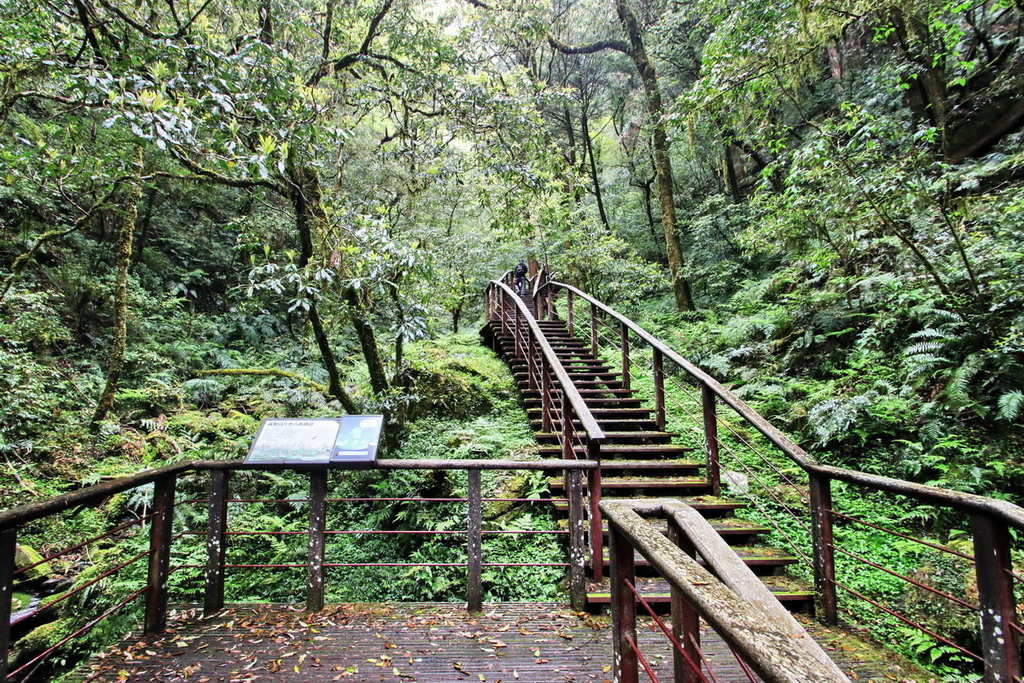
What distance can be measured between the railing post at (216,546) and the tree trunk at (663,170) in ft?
31.6

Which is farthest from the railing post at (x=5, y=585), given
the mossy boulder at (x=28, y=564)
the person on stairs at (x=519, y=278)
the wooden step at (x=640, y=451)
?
the person on stairs at (x=519, y=278)

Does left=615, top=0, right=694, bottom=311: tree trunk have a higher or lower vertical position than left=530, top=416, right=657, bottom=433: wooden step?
higher

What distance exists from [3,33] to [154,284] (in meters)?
7.79

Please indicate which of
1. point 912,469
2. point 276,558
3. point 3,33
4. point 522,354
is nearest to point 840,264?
point 912,469

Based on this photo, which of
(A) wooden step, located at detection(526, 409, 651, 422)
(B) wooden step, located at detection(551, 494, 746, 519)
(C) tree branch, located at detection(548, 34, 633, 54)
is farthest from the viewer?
(C) tree branch, located at detection(548, 34, 633, 54)

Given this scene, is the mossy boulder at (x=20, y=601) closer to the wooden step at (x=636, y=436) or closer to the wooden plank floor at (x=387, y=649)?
the wooden plank floor at (x=387, y=649)

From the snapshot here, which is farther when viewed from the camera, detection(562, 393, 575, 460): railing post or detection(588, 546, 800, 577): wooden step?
detection(562, 393, 575, 460): railing post

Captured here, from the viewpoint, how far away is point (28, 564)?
4.24 metres

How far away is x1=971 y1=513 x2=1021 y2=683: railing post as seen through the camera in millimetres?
1776

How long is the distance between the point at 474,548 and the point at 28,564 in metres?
4.25

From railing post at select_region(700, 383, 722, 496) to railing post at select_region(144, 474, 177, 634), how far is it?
12.7ft

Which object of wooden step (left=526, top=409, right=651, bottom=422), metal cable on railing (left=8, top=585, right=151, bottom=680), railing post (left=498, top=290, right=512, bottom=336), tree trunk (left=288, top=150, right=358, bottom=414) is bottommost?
metal cable on railing (left=8, top=585, right=151, bottom=680)

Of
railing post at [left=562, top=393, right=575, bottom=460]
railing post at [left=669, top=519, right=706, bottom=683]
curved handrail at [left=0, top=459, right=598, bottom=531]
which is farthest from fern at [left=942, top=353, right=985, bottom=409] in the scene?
railing post at [left=669, top=519, right=706, bottom=683]

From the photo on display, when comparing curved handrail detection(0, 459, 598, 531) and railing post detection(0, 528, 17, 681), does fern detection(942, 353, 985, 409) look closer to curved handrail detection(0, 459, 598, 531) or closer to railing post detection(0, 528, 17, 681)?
curved handrail detection(0, 459, 598, 531)
